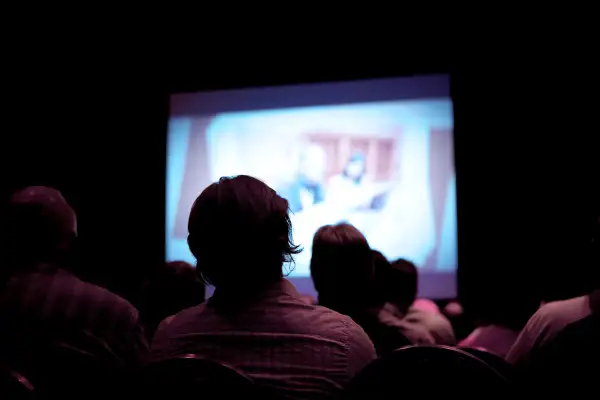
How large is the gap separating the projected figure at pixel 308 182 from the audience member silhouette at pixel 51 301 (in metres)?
2.82

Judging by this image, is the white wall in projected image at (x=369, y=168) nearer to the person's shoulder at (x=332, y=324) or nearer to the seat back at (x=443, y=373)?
the person's shoulder at (x=332, y=324)

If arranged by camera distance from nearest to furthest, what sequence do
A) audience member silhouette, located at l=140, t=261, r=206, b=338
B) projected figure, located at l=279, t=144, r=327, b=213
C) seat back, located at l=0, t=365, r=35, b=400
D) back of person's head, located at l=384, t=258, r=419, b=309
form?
1. seat back, located at l=0, t=365, r=35, b=400
2. audience member silhouette, located at l=140, t=261, r=206, b=338
3. back of person's head, located at l=384, t=258, r=419, b=309
4. projected figure, located at l=279, t=144, r=327, b=213

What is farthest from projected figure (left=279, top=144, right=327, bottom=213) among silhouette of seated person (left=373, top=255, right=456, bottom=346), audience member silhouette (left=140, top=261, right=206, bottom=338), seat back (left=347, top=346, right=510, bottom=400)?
seat back (left=347, top=346, right=510, bottom=400)

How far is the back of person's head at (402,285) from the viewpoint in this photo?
10.2 feet

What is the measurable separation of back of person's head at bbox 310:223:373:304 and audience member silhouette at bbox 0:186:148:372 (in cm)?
68

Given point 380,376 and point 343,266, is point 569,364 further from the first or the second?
point 343,266

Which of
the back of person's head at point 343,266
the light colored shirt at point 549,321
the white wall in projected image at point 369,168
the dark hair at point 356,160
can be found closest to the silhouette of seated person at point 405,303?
the back of person's head at point 343,266

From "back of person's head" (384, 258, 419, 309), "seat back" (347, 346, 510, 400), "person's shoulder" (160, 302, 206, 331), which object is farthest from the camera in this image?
"back of person's head" (384, 258, 419, 309)

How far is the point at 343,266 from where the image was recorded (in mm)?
2086

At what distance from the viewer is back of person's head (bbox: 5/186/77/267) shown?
2184mm

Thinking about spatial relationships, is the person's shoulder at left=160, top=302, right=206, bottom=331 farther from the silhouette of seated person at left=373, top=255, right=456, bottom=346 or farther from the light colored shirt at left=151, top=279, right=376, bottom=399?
the silhouette of seated person at left=373, top=255, right=456, bottom=346

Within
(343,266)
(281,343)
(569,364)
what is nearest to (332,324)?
(281,343)

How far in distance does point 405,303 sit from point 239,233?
1.93m

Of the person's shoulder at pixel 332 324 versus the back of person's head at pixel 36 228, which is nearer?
the person's shoulder at pixel 332 324
